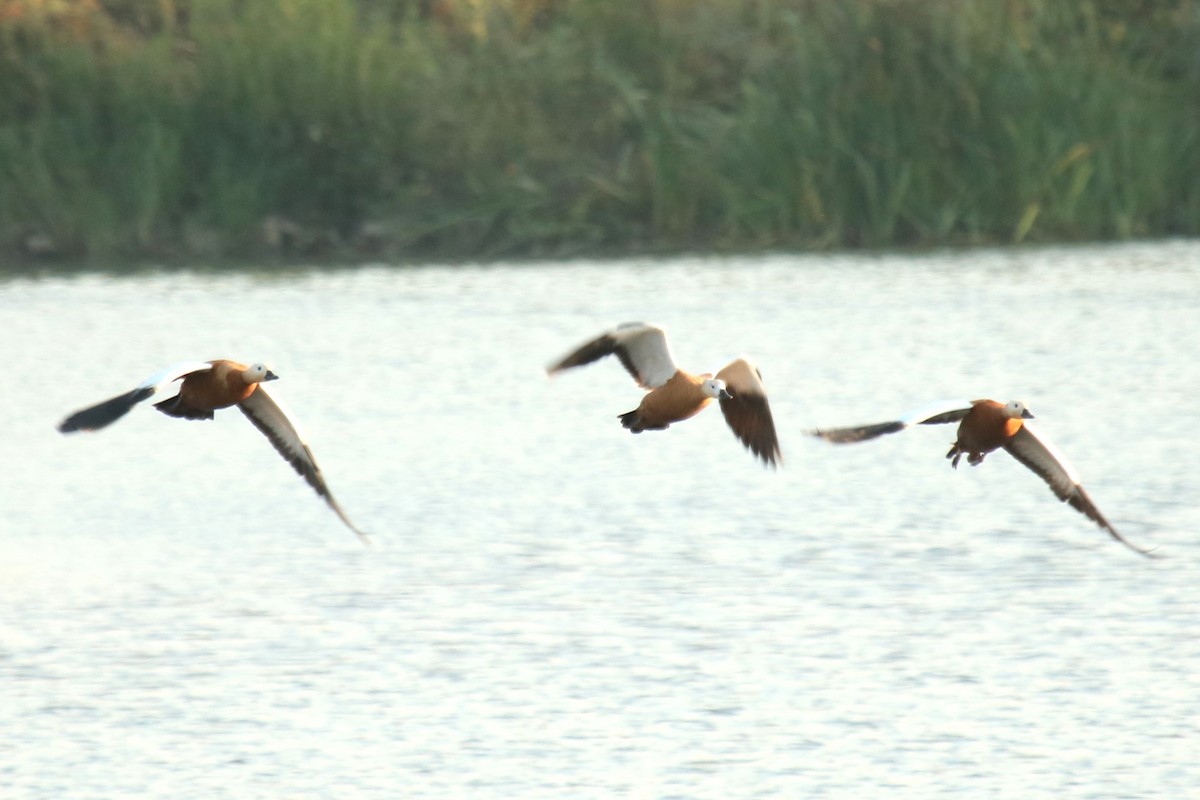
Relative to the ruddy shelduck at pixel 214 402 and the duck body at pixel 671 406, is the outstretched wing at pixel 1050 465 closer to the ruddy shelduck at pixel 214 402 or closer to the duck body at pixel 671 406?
the duck body at pixel 671 406

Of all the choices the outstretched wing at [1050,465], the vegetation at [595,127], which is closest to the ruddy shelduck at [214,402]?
the outstretched wing at [1050,465]

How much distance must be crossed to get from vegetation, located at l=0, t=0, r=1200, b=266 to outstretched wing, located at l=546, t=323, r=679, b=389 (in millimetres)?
18319

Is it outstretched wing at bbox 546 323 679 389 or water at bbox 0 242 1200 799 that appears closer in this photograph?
outstretched wing at bbox 546 323 679 389

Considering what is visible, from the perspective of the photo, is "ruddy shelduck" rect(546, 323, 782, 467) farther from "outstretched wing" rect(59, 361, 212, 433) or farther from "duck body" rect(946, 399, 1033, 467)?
"outstretched wing" rect(59, 361, 212, 433)

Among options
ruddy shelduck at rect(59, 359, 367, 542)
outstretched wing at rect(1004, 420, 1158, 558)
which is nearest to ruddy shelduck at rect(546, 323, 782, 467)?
outstretched wing at rect(1004, 420, 1158, 558)

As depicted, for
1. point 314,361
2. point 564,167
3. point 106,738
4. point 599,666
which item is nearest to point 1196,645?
point 599,666

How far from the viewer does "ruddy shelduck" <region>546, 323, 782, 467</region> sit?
8430mm

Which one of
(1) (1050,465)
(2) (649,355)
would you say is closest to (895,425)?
(2) (649,355)

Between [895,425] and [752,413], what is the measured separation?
44.7 inches

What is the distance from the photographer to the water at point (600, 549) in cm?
1194

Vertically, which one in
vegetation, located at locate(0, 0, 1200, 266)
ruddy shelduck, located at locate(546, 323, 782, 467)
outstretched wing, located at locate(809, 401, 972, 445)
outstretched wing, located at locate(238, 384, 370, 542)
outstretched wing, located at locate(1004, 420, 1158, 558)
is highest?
outstretched wing, located at locate(809, 401, 972, 445)

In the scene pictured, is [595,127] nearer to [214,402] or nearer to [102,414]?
[214,402]

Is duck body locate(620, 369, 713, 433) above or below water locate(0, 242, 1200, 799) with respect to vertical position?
above

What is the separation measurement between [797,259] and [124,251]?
326 inches
